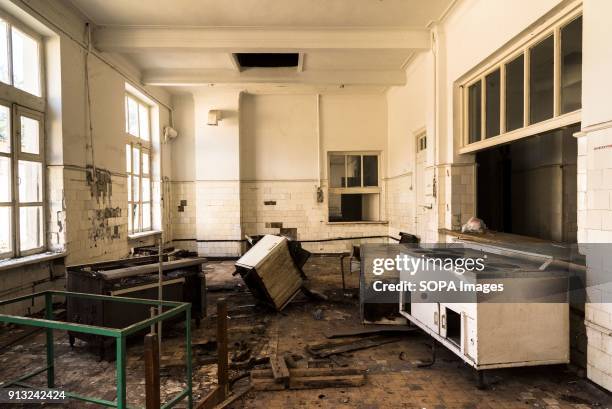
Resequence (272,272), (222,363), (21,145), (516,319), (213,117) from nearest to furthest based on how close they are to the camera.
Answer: (222,363)
(516,319)
(21,145)
(272,272)
(213,117)

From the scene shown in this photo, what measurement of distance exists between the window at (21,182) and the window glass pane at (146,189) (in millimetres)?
3004

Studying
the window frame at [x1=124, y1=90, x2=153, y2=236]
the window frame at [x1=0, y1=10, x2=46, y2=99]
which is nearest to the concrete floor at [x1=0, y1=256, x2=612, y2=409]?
the window frame at [x1=0, y1=10, x2=46, y2=99]

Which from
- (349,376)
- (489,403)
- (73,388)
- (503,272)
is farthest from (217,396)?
(503,272)

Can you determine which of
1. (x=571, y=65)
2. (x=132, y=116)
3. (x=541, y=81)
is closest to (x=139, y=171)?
(x=132, y=116)

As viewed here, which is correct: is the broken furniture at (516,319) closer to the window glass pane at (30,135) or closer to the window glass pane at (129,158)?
the window glass pane at (30,135)

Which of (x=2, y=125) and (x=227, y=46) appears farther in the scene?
(x=227, y=46)

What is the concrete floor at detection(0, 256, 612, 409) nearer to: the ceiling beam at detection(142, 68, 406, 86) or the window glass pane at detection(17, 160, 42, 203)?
the window glass pane at detection(17, 160, 42, 203)

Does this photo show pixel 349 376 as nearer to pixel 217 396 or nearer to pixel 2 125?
pixel 217 396

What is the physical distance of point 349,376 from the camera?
9.27ft

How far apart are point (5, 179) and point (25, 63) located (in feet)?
4.80

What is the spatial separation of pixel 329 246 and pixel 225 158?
3.21 m

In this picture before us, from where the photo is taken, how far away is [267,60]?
650cm

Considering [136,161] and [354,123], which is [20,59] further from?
[354,123]

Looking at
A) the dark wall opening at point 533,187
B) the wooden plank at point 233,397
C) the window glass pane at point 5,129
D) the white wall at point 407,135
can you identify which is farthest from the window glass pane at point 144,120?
the dark wall opening at point 533,187
